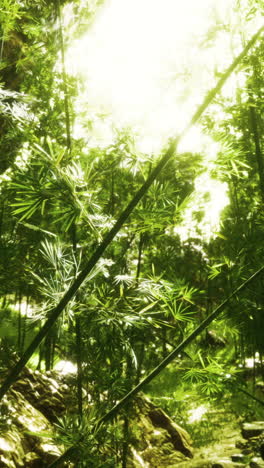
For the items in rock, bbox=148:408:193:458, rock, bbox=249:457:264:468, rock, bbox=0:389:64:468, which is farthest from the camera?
rock, bbox=148:408:193:458

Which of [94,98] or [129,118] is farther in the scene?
[94,98]

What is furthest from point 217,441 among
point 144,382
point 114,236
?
point 114,236

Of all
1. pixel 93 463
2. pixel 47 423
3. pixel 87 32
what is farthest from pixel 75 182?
pixel 47 423

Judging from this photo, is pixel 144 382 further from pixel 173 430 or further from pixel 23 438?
pixel 173 430

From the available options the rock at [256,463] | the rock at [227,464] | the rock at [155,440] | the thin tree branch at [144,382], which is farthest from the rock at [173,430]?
the thin tree branch at [144,382]

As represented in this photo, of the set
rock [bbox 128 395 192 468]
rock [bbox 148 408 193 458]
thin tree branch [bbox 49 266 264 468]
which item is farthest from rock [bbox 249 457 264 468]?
thin tree branch [bbox 49 266 264 468]

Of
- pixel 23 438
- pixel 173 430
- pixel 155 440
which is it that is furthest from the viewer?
pixel 173 430

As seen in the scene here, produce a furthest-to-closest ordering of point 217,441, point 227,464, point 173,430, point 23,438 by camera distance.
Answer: point 217,441, point 173,430, point 227,464, point 23,438

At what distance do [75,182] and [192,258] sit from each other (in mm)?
7064

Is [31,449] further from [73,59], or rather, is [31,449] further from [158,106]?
[73,59]

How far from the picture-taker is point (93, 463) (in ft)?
4.96

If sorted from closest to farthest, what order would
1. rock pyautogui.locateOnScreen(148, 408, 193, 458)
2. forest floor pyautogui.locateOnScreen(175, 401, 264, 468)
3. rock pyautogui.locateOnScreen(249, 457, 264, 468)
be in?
rock pyautogui.locateOnScreen(249, 457, 264, 468), forest floor pyautogui.locateOnScreen(175, 401, 264, 468), rock pyautogui.locateOnScreen(148, 408, 193, 458)

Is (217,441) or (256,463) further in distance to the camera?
(217,441)

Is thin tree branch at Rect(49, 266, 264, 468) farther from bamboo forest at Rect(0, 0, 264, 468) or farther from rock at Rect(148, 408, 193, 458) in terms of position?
rock at Rect(148, 408, 193, 458)
